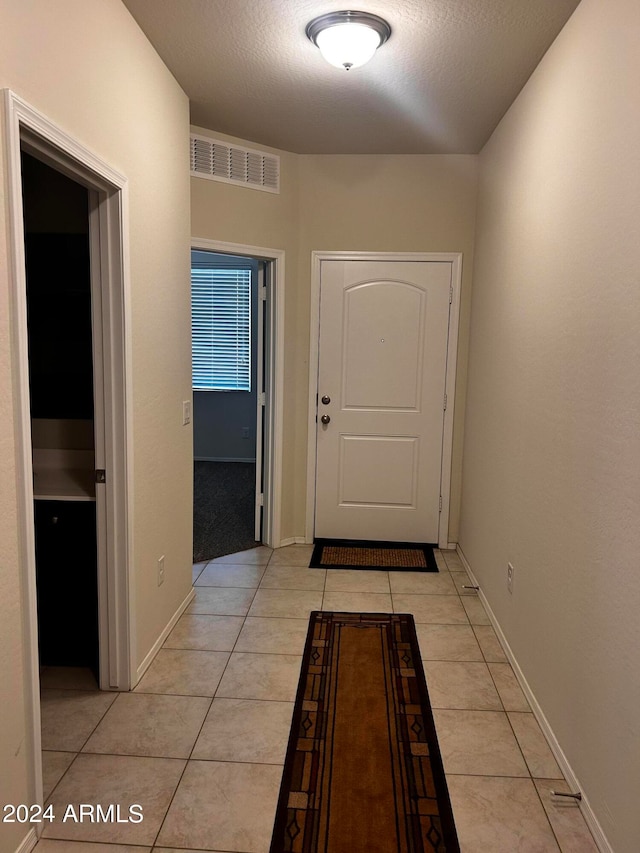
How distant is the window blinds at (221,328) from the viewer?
22.3ft

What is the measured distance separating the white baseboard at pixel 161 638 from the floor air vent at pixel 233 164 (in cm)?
242

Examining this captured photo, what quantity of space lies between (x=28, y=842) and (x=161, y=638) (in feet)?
3.92

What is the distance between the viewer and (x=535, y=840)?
1.76 meters

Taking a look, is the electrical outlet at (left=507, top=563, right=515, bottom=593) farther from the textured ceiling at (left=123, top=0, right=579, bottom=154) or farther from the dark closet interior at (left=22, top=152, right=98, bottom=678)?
the textured ceiling at (left=123, top=0, right=579, bottom=154)

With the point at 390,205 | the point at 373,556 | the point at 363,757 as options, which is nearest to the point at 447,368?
the point at 390,205

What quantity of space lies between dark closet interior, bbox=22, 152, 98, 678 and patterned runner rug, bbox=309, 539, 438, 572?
1.64m

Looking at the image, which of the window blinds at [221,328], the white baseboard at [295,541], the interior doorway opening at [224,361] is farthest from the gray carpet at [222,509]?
the window blinds at [221,328]

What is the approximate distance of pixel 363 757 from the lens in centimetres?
209

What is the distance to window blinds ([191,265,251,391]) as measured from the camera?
268 inches

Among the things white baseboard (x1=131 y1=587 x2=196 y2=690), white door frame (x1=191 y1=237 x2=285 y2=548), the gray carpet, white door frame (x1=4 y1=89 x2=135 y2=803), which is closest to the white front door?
white door frame (x1=191 y1=237 x2=285 y2=548)

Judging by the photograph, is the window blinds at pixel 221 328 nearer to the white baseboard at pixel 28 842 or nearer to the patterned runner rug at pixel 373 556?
the patterned runner rug at pixel 373 556

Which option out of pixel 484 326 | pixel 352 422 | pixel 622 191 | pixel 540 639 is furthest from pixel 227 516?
pixel 622 191

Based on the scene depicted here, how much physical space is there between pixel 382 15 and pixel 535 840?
2.84 metres

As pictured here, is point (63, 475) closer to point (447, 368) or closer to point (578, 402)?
point (578, 402)
